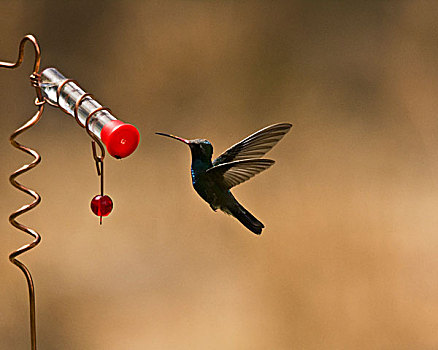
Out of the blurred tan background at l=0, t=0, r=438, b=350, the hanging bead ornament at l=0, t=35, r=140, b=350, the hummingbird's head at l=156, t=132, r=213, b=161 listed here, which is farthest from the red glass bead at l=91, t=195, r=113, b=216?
the blurred tan background at l=0, t=0, r=438, b=350

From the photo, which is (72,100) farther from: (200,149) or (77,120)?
(200,149)

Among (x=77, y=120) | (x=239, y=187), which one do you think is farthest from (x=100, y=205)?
(x=239, y=187)

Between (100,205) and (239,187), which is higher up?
(239,187)

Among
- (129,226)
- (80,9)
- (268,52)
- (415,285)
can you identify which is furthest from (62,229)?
(415,285)

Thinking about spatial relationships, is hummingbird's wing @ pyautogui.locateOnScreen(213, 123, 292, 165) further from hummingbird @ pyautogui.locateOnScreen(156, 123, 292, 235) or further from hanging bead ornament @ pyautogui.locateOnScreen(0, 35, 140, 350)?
A: hanging bead ornament @ pyautogui.locateOnScreen(0, 35, 140, 350)

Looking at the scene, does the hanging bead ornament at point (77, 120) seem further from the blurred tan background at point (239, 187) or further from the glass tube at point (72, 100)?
the blurred tan background at point (239, 187)

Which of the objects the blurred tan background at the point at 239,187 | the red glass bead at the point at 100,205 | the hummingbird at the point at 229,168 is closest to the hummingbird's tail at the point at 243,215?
the hummingbird at the point at 229,168

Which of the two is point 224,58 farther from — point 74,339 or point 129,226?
point 74,339
